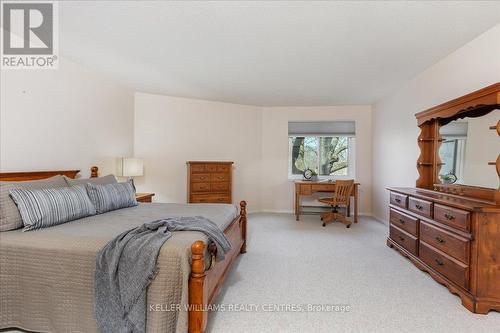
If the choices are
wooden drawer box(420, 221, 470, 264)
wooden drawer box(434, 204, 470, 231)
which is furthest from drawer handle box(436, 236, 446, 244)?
wooden drawer box(434, 204, 470, 231)

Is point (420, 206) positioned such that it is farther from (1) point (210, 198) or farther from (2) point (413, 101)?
(1) point (210, 198)

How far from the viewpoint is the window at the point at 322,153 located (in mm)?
5930

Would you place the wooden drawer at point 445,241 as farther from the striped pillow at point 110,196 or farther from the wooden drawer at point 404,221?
the striped pillow at point 110,196

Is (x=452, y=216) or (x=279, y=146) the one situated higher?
(x=279, y=146)

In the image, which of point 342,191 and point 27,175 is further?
point 342,191

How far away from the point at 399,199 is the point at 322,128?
9.43 feet

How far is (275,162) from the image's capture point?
19.7ft

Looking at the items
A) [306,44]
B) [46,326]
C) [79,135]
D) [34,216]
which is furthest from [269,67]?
[46,326]

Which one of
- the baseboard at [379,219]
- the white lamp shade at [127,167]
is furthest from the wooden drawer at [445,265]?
the white lamp shade at [127,167]

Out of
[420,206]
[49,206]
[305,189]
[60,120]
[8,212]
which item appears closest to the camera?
[8,212]

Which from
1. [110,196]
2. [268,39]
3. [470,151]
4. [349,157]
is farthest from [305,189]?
[110,196]

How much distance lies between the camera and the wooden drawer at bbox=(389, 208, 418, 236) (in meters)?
2.95

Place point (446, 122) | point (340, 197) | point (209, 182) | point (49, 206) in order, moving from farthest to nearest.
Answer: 1. point (209, 182)
2. point (340, 197)
3. point (446, 122)
4. point (49, 206)

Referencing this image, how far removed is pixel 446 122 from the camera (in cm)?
310
